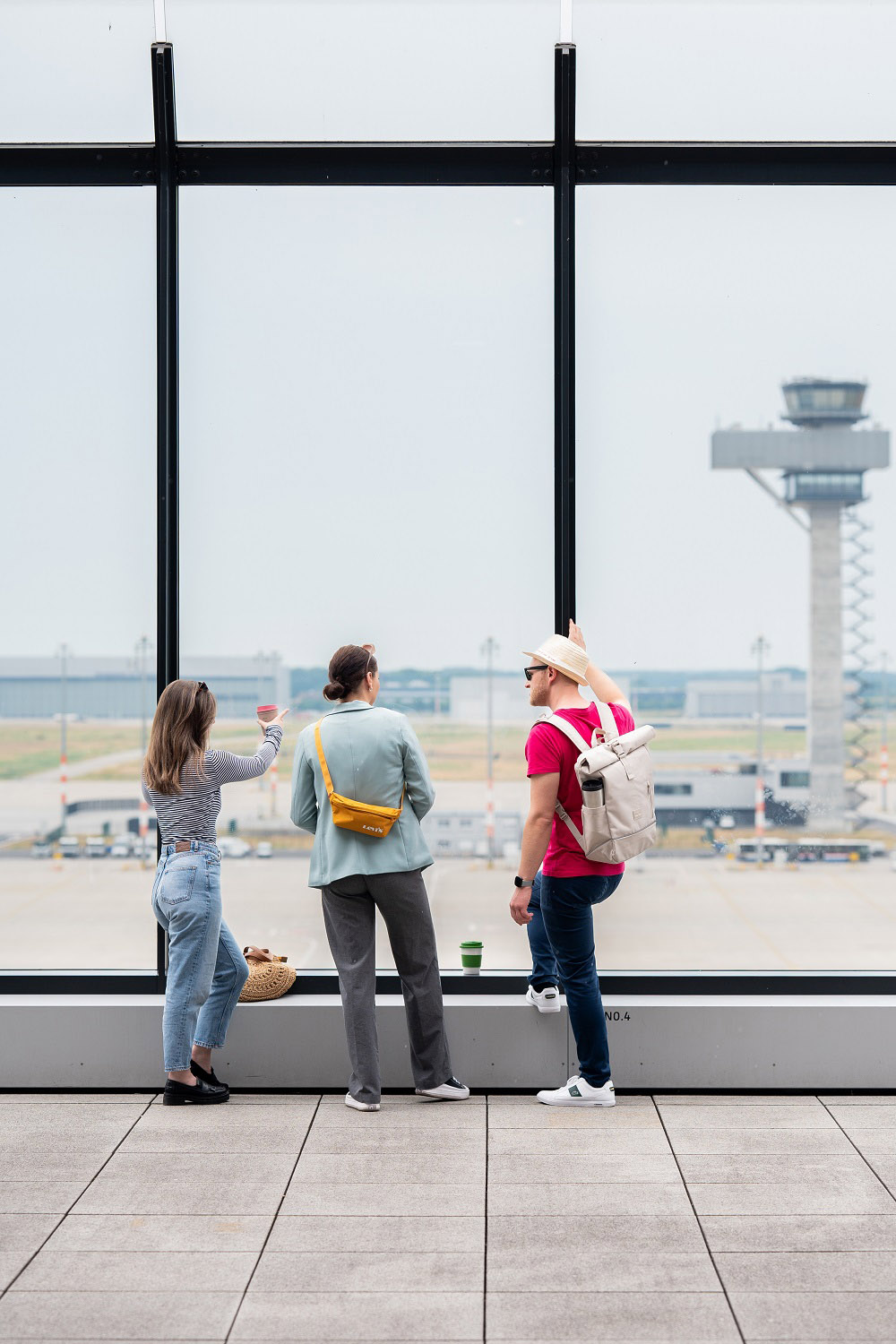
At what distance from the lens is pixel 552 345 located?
158 inches

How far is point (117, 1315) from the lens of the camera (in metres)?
2.38

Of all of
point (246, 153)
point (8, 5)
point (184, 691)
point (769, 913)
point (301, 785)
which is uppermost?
point (8, 5)

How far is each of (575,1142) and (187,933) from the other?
4.08ft

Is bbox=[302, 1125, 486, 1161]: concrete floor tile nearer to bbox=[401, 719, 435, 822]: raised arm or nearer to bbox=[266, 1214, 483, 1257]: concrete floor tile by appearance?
bbox=[266, 1214, 483, 1257]: concrete floor tile

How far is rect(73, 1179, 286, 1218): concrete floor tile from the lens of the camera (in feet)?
9.41

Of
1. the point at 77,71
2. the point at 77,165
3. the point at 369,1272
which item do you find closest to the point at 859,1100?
the point at 369,1272

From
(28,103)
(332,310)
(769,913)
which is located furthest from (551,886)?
(28,103)

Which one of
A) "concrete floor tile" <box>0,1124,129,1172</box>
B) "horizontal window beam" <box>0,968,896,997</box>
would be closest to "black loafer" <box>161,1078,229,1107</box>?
"concrete floor tile" <box>0,1124,129,1172</box>

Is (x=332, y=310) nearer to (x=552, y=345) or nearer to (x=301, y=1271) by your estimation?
(x=552, y=345)

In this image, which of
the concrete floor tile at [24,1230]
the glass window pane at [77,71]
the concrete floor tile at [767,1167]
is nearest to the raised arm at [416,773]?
the concrete floor tile at [767,1167]

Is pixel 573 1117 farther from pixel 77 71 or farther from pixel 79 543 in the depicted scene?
pixel 77 71

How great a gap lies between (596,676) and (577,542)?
53 cm

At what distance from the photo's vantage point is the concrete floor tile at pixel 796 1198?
2.86 meters

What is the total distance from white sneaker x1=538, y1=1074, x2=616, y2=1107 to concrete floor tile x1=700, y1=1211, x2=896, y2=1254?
0.81m
